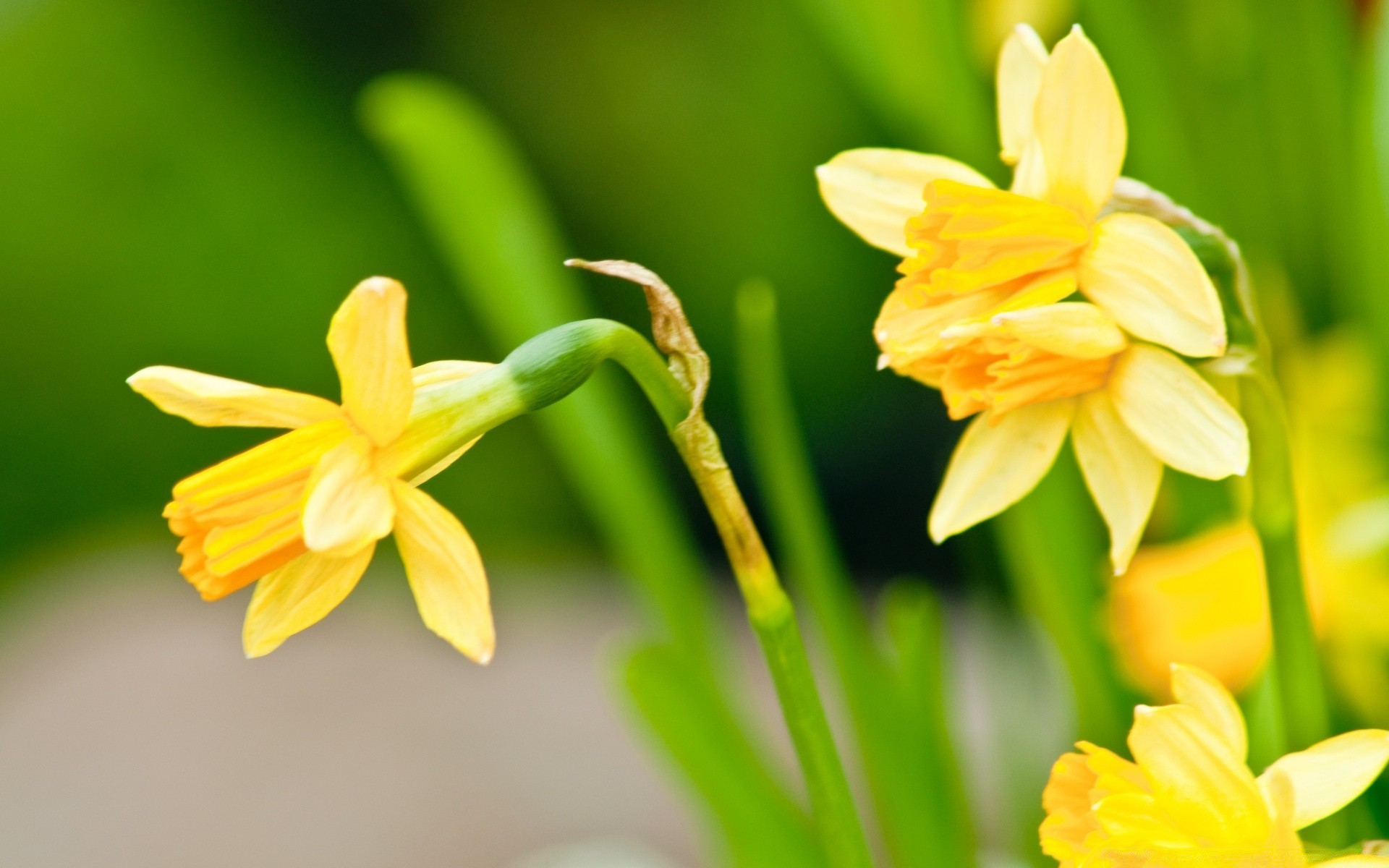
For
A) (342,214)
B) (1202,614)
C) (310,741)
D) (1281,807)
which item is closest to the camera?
(1281,807)

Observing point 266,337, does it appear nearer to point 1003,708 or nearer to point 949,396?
point 1003,708

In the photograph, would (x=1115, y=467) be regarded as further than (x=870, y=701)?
No

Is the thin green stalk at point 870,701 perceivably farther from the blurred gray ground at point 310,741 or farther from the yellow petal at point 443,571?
the blurred gray ground at point 310,741

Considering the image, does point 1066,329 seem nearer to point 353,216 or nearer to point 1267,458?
point 1267,458

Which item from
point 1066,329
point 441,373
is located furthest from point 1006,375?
point 441,373

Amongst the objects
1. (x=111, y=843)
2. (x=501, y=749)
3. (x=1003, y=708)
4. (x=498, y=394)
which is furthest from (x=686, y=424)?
(x=111, y=843)

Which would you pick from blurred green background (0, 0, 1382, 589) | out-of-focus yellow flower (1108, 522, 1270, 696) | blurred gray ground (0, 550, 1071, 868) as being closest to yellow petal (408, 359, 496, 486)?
out-of-focus yellow flower (1108, 522, 1270, 696)

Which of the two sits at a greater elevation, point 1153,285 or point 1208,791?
point 1153,285
